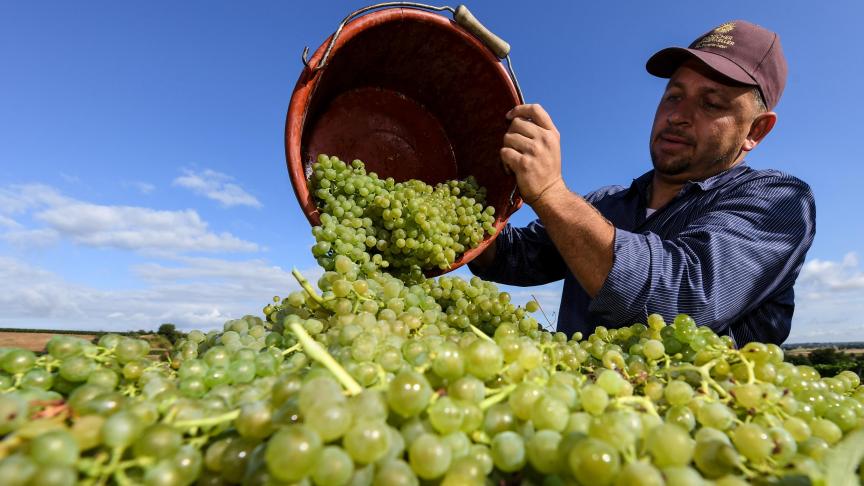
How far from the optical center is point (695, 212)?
6.64 feet

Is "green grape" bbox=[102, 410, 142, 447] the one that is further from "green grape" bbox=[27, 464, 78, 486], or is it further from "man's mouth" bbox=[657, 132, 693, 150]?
"man's mouth" bbox=[657, 132, 693, 150]

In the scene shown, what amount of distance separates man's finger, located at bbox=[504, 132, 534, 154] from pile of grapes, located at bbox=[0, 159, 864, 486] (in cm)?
107

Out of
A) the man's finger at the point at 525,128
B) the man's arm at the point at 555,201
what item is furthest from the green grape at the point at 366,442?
the man's finger at the point at 525,128

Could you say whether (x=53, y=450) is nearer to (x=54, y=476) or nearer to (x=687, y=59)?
(x=54, y=476)

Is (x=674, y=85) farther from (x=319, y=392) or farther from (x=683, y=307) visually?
(x=319, y=392)

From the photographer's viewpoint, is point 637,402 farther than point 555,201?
No

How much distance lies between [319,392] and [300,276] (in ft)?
2.08

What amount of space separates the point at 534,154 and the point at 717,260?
70cm

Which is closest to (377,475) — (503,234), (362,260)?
(362,260)

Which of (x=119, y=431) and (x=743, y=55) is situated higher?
(x=743, y=55)

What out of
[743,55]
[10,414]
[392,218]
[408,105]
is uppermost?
[408,105]

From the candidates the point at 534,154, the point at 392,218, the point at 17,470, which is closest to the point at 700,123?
the point at 534,154

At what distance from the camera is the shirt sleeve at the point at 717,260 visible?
1.52 metres

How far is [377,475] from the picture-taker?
0.46 meters
